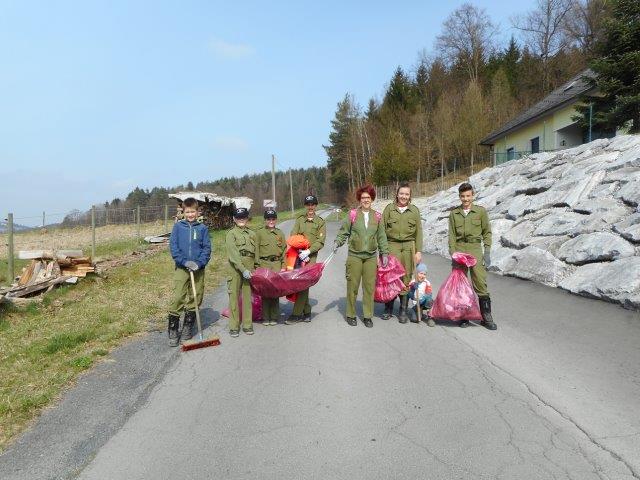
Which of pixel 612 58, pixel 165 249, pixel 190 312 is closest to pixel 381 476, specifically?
pixel 190 312

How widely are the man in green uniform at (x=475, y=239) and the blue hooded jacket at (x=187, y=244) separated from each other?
11.7 ft

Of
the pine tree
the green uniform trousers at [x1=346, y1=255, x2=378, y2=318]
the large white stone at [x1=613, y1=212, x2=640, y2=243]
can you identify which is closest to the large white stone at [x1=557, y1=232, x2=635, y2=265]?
the large white stone at [x1=613, y1=212, x2=640, y2=243]

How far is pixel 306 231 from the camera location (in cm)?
720

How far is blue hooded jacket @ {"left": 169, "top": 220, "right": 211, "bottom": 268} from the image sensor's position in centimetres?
615

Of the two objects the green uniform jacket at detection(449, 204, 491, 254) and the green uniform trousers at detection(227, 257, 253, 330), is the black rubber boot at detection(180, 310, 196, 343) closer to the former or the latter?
the green uniform trousers at detection(227, 257, 253, 330)

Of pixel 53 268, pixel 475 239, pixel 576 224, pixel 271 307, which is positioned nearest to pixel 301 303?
pixel 271 307

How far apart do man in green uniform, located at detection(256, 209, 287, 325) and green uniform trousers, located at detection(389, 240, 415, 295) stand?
1637 mm

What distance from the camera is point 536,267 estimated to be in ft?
29.7

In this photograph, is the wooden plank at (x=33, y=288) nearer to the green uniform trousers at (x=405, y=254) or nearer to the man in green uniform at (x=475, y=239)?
the green uniform trousers at (x=405, y=254)

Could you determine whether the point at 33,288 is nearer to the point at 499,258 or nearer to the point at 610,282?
the point at 499,258

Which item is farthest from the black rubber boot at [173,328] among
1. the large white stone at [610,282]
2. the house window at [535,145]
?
the house window at [535,145]

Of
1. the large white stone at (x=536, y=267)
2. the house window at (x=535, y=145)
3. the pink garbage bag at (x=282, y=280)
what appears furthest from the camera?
the house window at (x=535, y=145)

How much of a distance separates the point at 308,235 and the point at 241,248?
3.99 ft

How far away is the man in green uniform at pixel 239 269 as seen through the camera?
6.29 metres
